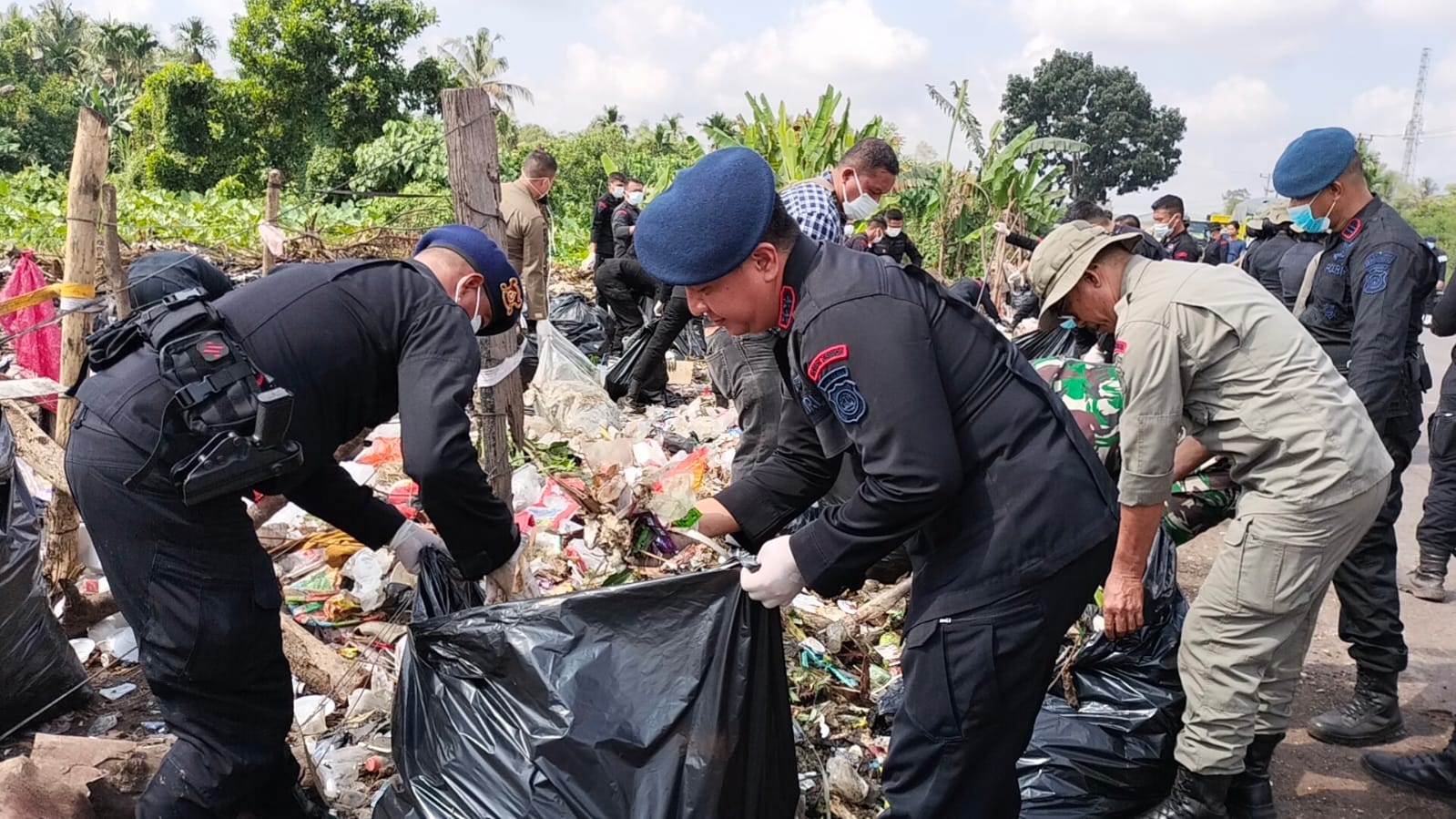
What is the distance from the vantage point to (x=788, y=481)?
2.13 meters

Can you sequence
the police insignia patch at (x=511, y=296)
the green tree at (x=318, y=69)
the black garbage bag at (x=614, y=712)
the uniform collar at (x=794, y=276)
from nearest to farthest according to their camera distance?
the uniform collar at (x=794, y=276) → the black garbage bag at (x=614, y=712) → the police insignia patch at (x=511, y=296) → the green tree at (x=318, y=69)

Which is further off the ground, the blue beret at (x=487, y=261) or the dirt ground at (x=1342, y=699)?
the blue beret at (x=487, y=261)

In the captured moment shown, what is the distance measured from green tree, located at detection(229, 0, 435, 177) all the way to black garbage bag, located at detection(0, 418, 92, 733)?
854 inches

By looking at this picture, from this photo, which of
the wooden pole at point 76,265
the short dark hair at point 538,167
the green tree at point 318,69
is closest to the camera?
the wooden pole at point 76,265

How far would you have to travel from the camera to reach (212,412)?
168 cm

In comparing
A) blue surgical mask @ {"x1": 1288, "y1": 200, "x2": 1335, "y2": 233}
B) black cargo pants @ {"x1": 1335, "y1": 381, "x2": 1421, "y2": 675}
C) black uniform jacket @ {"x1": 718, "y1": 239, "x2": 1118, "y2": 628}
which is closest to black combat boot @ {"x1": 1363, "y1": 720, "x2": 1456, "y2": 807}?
black cargo pants @ {"x1": 1335, "y1": 381, "x2": 1421, "y2": 675}

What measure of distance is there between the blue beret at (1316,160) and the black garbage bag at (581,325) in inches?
241

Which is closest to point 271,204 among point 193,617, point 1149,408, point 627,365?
point 627,365

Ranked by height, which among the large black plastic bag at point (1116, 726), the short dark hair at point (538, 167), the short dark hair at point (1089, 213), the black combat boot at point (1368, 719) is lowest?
the black combat boot at point (1368, 719)

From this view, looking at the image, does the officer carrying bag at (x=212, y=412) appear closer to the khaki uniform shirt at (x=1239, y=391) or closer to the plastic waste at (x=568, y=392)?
the khaki uniform shirt at (x=1239, y=391)

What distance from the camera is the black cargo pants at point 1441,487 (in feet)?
12.7

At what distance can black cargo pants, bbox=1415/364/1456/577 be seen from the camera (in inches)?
152

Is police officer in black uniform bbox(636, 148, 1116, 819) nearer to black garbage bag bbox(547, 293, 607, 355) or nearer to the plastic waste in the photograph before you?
the plastic waste

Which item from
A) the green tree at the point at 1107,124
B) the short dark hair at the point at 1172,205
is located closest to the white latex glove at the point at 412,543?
the short dark hair at the point at 1172,205
